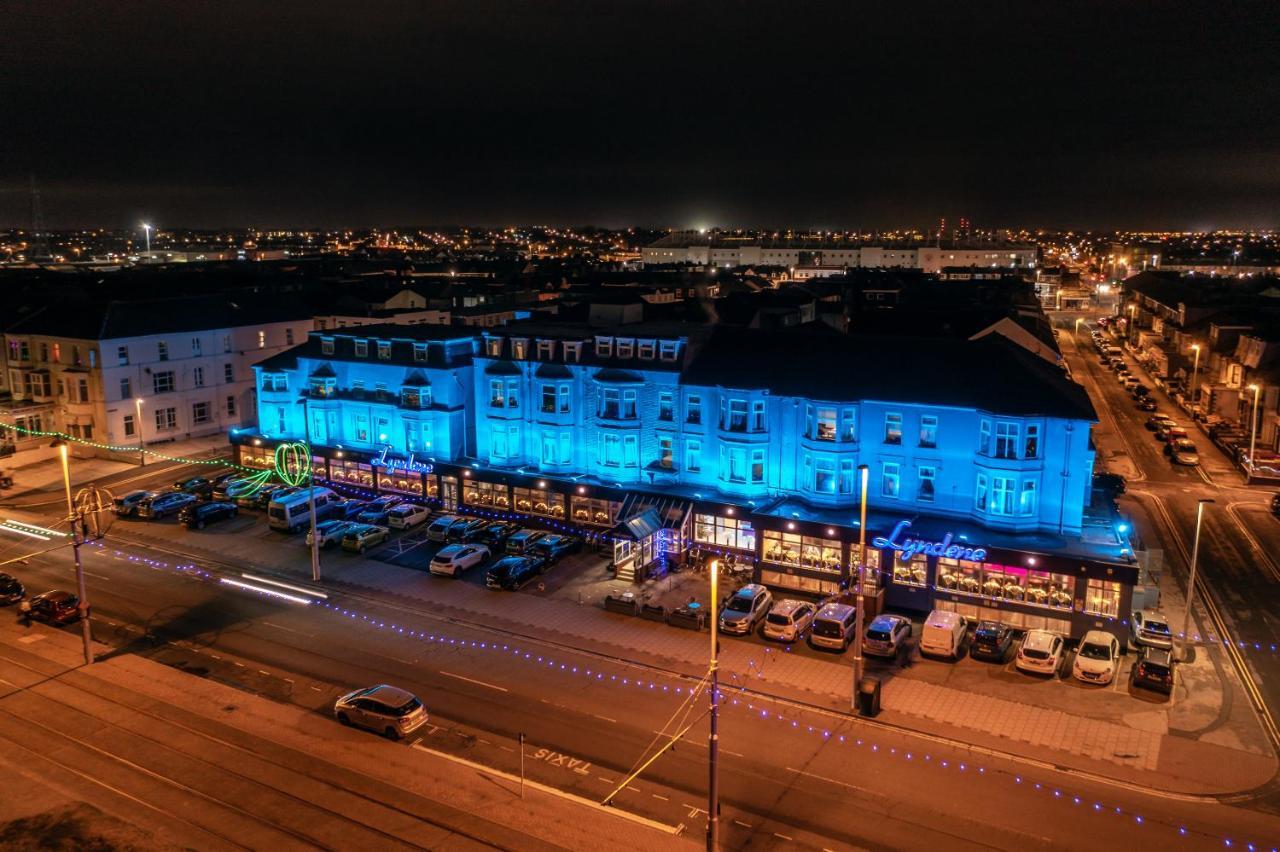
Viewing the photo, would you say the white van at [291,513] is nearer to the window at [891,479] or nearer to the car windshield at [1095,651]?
the window at [891,479]

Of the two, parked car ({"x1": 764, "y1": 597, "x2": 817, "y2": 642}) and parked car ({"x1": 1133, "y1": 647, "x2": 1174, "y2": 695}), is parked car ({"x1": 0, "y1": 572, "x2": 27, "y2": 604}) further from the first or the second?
parked car ({"x1": 1133, "y1": 647, "x2": 1174, "y2": 695})

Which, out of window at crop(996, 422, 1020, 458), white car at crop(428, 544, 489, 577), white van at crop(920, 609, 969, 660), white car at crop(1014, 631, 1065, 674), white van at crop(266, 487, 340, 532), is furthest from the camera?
white van at crop(266, 487, 340, 532)

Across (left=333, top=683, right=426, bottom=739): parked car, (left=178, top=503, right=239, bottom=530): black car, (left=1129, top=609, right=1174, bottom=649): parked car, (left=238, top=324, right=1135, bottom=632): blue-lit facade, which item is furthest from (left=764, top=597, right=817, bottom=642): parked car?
(left=178, top=503, right=239, bottom=530): black car

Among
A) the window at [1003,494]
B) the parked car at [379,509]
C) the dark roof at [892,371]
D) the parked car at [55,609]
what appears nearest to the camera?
the parked car at [55,609]

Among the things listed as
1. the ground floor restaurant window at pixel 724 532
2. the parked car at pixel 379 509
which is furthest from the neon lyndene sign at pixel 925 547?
the parked car at pixel 379 509

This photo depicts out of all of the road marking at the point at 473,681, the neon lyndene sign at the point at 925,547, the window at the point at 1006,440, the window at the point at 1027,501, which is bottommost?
the road marking at the point at 473,681

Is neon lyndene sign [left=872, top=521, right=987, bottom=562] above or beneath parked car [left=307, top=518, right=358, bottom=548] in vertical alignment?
above
